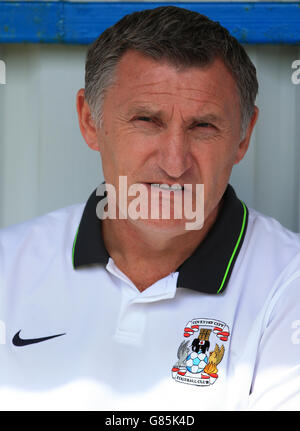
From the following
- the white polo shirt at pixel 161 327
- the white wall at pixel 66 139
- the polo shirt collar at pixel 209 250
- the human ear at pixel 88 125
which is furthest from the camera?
the white wall at pixel 66 139

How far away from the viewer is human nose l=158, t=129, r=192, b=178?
5.82 feet

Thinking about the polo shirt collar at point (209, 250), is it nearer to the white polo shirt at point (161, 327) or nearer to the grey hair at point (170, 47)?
the white polo shirt at point (161, 327)

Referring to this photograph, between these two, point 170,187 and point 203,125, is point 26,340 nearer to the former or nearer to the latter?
point 170,187

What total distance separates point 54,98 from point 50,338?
0.93m

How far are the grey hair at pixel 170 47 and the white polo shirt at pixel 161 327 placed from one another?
35 centimetres

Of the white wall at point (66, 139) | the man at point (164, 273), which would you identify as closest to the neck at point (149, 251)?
the man at point (164, 273)

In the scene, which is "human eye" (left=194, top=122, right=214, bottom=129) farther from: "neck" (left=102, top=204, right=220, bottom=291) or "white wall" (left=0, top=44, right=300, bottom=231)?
"white wall" (left=0, top=44, right=300, bottom=231)

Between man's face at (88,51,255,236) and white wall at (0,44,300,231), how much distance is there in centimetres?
56

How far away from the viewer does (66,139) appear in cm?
248

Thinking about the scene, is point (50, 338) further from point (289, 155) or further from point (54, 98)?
point (289, 155)

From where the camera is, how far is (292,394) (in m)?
1.64

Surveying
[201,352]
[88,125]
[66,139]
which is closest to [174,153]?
[88,125]

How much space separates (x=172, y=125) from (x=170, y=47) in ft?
0.67

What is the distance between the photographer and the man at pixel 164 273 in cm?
179
